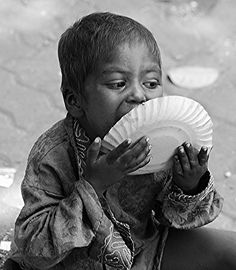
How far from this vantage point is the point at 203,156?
145cm

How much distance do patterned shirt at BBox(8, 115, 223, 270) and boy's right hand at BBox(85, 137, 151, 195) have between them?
1.7 inches

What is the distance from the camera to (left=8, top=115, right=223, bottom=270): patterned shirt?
4.68ft

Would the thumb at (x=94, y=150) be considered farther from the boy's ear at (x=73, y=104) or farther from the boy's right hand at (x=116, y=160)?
the boy's ear at (x=73, y=104)

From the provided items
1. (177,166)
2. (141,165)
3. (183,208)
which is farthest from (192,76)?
(141,165)

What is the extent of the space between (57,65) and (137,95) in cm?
173

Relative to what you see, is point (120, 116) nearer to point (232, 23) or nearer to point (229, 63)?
point (229, 63)

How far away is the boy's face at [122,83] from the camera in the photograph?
1420 millimetres

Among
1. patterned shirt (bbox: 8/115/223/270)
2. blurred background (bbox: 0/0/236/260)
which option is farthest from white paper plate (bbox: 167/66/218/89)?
patterned shirt (bbox: 8/115/223/270)

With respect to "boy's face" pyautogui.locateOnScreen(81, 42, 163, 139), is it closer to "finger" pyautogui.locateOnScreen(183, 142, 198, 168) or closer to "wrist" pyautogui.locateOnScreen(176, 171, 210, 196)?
"finger" pyautogui.locateOnScreen(183, 142, 198, 168)

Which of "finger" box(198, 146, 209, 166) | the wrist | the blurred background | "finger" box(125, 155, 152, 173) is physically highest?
"finger" box(125, 155, 152, 173)

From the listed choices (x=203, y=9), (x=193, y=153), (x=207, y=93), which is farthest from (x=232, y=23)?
(x=193, y=153)

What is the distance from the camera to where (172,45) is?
10.6 feet

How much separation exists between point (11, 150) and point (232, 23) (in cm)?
130

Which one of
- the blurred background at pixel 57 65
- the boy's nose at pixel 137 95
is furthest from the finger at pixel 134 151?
the blurred background at pixel 57 65
